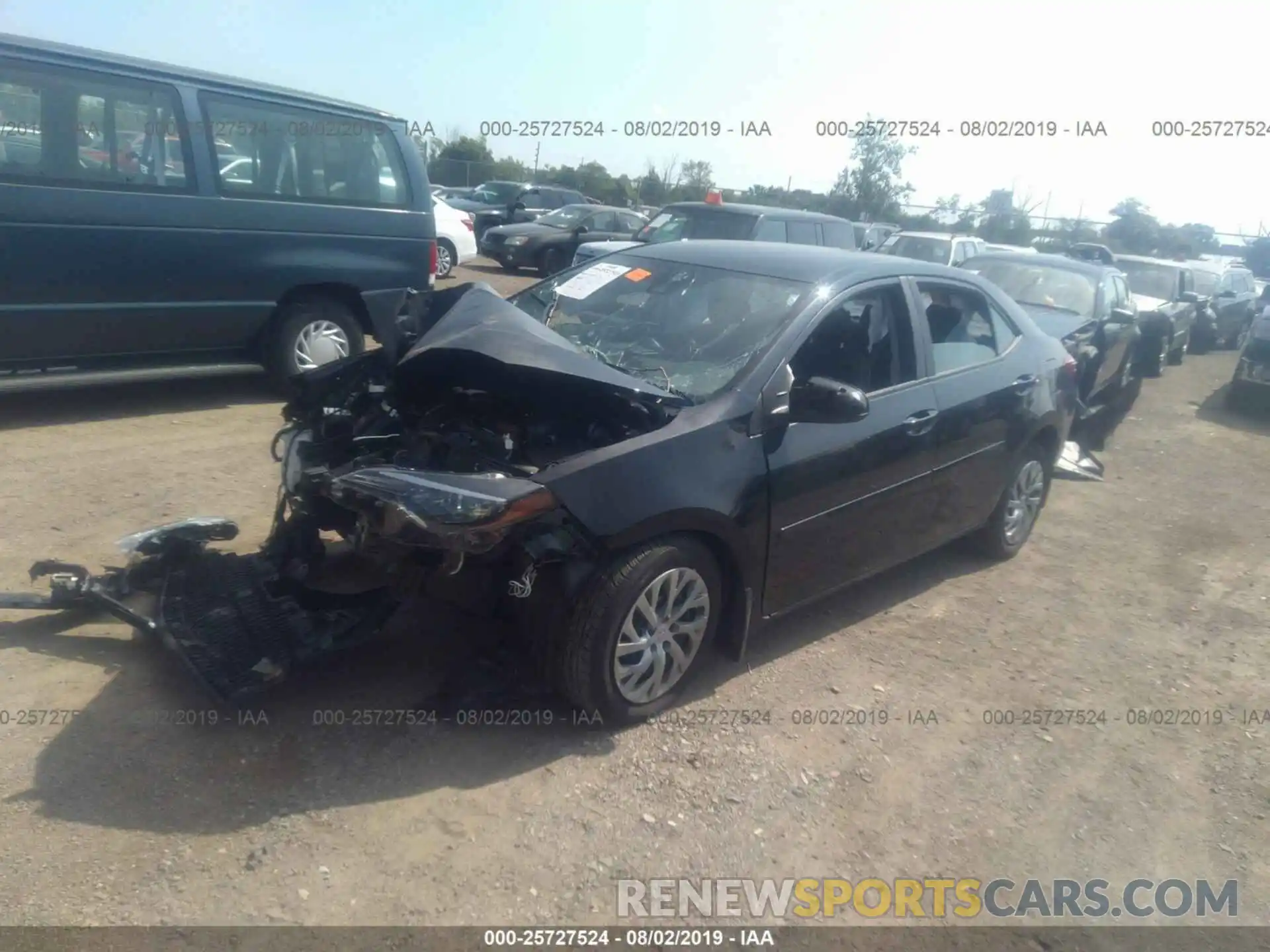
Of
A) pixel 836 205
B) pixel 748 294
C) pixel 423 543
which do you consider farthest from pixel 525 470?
pixel 836 205

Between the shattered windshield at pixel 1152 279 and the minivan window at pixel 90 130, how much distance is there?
488 inches

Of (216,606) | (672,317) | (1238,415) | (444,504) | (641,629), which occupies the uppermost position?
(672,317)

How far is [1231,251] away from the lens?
102 feet

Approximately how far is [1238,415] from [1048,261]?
361cm

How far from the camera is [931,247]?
14.7 meters

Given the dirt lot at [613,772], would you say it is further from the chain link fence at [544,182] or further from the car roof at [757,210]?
the chain link fence at [544,182]

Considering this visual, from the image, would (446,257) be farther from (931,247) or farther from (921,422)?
(921,422)

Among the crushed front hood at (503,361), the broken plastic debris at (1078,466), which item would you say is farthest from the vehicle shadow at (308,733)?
the broken plastic debris at (1078,466)

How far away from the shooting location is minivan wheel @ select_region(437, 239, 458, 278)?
48.9 ft

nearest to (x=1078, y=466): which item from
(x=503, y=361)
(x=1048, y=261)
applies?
(x=1048, y=261)

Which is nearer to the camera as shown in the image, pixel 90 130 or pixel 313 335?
pixel 90 130

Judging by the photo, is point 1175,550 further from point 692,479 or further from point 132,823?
point 132,823

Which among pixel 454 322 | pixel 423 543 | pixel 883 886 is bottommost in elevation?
pixel 883 886
